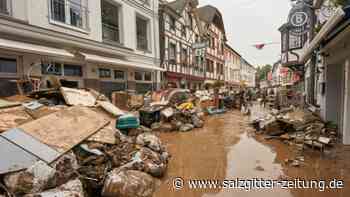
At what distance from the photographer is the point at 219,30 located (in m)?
29.2

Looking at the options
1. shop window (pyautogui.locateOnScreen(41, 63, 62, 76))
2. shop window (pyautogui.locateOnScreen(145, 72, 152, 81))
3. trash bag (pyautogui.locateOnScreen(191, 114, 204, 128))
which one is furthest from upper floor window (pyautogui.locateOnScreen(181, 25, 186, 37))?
shop window (pyautogui.locateOnScreen(41, 63, 62, 76))

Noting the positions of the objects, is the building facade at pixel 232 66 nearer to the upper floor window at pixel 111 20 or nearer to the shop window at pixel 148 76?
the shop window at pixel 148 76

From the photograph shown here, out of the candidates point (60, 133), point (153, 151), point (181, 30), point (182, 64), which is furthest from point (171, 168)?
point (181, 30)

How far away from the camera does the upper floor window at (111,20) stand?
11461mm

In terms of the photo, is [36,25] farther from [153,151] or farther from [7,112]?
[153,151]

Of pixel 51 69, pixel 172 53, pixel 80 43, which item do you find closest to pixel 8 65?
pixel 51 69

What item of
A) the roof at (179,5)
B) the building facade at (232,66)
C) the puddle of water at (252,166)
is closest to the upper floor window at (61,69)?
the puddle of water at (252,166)

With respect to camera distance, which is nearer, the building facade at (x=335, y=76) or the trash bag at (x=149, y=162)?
the trash bag at (x=149, y=162)

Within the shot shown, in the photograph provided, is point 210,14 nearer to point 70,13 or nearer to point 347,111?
point 70,13

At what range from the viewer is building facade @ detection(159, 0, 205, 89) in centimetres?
1598

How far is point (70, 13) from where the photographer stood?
8.79 m

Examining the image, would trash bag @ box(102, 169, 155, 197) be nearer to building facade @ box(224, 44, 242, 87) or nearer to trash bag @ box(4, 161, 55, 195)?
trash bag @ box(4, 161, 55, 195)

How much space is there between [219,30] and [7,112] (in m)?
28.2

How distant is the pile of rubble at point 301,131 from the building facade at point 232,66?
974 inches
